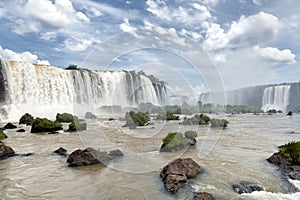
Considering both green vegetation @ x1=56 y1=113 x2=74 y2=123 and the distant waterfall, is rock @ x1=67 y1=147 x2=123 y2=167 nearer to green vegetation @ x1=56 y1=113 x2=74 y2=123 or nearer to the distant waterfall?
green vegetation @ x1=56 y1=113 x2=74 y2=123

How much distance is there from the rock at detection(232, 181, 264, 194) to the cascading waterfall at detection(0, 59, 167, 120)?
35.3 metres

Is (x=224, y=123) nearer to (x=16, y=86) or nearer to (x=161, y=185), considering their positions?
(x=161, y=185)

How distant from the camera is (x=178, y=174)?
8.02 meters

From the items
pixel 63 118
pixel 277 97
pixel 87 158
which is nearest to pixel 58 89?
pixel 63 118

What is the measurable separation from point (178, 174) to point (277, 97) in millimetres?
96058

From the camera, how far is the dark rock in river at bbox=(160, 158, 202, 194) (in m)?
7.38

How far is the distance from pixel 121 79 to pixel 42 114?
70.7ft

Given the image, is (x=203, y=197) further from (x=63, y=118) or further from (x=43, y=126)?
(x=63, y=118)

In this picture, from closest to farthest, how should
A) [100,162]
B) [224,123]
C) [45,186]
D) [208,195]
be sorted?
[208,195] < [45,186] < [100,162] < [224,123]

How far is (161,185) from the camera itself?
304 inches

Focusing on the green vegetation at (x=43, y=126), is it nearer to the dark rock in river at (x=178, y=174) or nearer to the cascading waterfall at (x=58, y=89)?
the cascading waterfall at (x=58, y=89)

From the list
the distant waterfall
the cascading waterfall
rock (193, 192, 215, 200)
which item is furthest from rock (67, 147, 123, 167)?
the distant waterfall

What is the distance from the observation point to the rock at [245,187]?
23.7ft

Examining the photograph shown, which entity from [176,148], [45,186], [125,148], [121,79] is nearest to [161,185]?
Result: [45,186]
